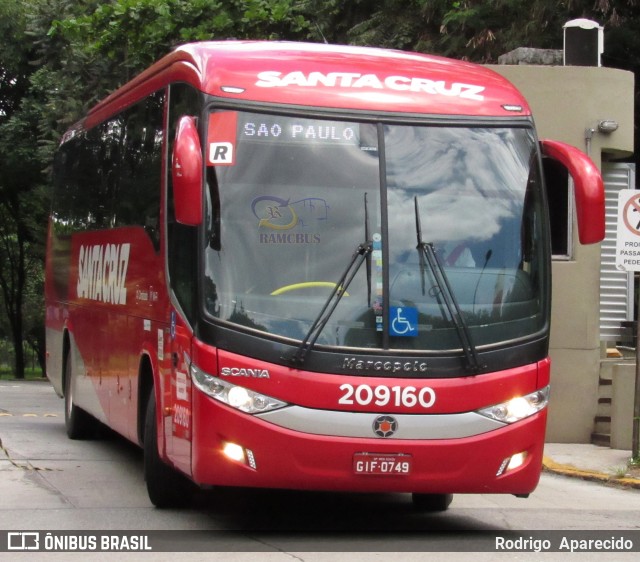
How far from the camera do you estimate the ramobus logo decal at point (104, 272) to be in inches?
454

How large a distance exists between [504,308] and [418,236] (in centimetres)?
77

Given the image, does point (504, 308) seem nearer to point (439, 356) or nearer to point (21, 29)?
point (439, 356)

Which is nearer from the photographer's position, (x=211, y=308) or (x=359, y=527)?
(x=211, y=308)

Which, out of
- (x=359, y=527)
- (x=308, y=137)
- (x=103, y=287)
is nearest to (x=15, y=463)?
(x=103, y=287)

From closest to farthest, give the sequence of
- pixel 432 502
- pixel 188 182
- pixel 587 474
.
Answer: pixel 188 182
pixel 432 502
pixel 587 474

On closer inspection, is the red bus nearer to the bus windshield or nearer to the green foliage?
the bus windshield

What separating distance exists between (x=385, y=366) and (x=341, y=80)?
2086 millimetres

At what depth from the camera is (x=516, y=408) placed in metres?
8.42

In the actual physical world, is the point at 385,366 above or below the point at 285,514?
above

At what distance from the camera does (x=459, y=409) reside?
8.20 m

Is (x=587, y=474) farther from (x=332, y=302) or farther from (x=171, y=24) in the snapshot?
(x=171, y=24)

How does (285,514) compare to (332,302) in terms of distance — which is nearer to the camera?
(332,302)

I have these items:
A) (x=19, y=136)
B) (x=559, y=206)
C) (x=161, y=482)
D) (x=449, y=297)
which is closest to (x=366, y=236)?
(x=449, y=297)

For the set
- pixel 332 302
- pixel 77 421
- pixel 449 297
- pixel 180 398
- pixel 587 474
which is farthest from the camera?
pixel 77 421
